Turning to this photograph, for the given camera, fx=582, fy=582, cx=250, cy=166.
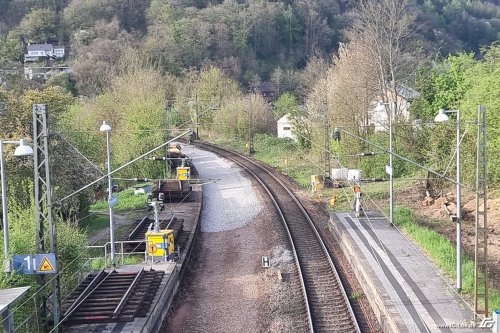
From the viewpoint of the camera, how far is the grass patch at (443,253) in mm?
15047

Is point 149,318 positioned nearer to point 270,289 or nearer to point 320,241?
point 270,289

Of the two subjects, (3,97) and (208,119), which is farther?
(208,119)

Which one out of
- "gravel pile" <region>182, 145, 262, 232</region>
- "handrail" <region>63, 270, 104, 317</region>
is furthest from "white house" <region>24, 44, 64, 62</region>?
"handrail" <region>63, 270, 104, 317</region>

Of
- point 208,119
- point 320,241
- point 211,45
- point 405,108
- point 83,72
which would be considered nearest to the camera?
point 320,241

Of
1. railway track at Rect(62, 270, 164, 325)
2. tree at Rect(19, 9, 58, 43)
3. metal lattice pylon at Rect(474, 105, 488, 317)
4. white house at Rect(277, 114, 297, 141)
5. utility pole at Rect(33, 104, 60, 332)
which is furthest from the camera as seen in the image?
tree at Rect(19, 9, 58, 43)

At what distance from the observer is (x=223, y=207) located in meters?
29.6

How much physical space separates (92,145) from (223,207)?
8482 millimetres

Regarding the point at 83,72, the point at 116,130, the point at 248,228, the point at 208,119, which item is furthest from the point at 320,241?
the point at 83,72

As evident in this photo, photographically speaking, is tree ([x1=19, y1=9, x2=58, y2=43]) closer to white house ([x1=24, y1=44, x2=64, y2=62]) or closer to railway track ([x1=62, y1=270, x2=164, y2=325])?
white house ([x1=24, y1=44, x2=64, y2=62])

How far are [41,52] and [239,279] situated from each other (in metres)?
86.8

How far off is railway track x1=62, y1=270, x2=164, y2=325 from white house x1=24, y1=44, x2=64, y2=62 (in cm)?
8484

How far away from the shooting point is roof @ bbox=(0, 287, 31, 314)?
10.1 metres

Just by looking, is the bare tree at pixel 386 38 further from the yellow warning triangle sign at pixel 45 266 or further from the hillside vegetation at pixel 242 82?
the yellow warning triangle sign at pixel 45 266

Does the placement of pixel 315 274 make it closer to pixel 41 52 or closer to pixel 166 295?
pixel 166 295
